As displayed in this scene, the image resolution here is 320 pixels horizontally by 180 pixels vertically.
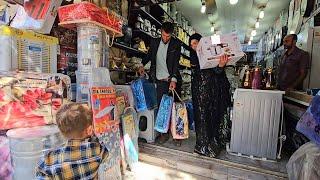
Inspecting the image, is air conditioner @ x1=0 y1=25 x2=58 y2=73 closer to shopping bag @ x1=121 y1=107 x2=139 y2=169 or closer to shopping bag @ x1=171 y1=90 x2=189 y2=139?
shopping bag @ x1=121 y1=107 x2=139 y2=169

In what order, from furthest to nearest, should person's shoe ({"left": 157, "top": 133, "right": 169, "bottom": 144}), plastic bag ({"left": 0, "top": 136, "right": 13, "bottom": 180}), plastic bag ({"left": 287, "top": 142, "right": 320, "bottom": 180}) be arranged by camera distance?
person's shoe ({"left": 157, "top": 133, "right": 169, "bottom": 144}), plastic bag ({"left": 0, "top": 136, "right": 13, "bottom": 180}), plastic bag ({"left": 287, "top": 142, "right": 320, "bottom": 180})

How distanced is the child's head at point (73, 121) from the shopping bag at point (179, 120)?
1617 mm

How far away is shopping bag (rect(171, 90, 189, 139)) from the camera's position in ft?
8.94

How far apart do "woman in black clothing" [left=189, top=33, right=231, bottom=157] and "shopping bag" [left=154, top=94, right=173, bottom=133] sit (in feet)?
1.05

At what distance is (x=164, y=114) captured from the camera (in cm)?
277

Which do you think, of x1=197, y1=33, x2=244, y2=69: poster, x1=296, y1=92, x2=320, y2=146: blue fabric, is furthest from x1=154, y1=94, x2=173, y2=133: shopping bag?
x1=296, y1=92, x2=320, y2=146: blue fabric

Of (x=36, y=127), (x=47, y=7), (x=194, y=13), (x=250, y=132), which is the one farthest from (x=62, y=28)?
(x=194, y=13)

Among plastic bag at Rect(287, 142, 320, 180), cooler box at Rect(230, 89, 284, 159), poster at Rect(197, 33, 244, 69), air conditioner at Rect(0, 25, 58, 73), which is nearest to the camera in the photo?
plastic bag at Rect(287, 142, 320, 180)

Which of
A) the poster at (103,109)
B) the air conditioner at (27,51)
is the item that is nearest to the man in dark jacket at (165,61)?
the poster at (103,109)

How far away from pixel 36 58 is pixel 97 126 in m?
0.91

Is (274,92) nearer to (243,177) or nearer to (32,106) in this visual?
(243,177)

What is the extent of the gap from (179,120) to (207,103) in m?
0.42

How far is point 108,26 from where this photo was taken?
2.40m

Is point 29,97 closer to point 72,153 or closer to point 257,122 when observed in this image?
point 72,153
